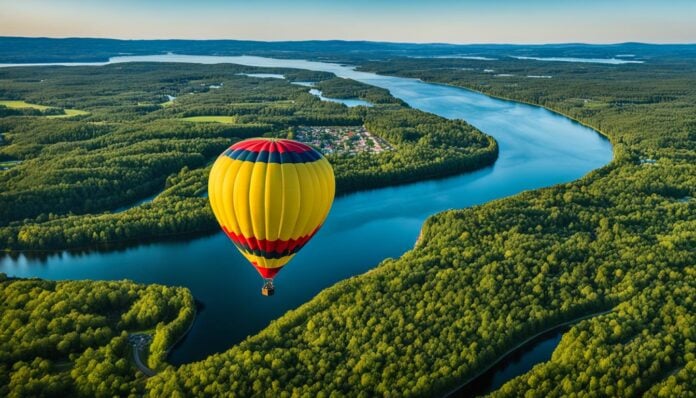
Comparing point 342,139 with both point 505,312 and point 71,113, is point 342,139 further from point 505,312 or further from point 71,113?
point 71,113

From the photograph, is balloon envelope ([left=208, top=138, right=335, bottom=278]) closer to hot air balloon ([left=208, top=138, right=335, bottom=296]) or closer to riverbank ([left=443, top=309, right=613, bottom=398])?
hot air balloon ([left=208, top=138, right=335, bottom=296])

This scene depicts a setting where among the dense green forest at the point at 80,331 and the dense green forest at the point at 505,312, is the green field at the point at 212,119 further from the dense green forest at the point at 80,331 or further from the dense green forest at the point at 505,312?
the dense green forest at the point at 80,331

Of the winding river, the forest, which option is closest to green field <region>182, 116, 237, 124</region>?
the forest

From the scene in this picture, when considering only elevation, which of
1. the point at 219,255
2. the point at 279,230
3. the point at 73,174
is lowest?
the point at 219,255

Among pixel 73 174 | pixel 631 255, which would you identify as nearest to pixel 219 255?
pixel 73 174

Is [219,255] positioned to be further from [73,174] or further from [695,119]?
[695,119]

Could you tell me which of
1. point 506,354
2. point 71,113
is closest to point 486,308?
point 506,354

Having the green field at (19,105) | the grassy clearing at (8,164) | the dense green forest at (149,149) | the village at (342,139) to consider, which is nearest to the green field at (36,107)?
the green field at (19,105)
